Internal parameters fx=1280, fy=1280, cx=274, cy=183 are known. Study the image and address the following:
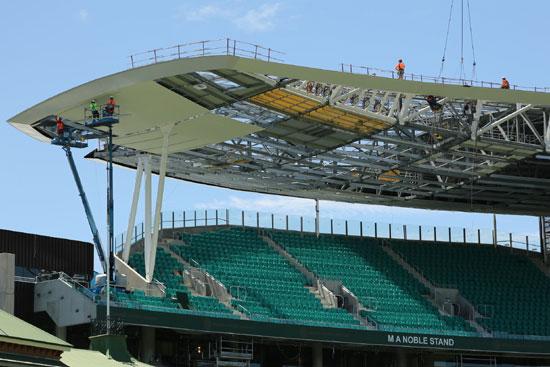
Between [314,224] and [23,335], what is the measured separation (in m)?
38.8

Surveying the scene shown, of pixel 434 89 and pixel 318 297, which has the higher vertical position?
pixel 434 89

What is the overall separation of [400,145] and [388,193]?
13894mm

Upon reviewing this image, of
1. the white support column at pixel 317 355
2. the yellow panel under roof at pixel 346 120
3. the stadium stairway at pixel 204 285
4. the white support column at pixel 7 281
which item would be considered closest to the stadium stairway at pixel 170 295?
the stadium stairway at pixel 204 285

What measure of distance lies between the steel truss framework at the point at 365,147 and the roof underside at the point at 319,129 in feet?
0.26

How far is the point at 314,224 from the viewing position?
76.1m

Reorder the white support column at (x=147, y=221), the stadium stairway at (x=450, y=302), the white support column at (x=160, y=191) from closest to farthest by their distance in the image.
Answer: the white support column at (x=160, y=191) → the white support column at (x=147, y=221) → the stadium stairway at (x=450, y=302)

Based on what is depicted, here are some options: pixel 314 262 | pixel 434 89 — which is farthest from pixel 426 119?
pixel 314 262

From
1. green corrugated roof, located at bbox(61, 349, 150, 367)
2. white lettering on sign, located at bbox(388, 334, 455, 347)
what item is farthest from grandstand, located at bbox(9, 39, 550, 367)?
green corrugated roof, located at bbox(61, 349, 150, 367)

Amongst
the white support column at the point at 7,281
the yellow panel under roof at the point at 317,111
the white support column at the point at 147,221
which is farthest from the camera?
the white support column at the point at 147,221

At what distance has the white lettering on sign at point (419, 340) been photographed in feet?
207

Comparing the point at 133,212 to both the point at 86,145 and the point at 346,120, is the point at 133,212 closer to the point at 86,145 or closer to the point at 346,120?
the point at 86,145

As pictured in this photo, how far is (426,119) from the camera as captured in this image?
6188cm

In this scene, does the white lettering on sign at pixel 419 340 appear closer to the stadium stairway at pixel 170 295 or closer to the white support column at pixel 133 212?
the stadium stairway at pixel 170 295

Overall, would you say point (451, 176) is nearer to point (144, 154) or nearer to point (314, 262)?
point (314, 262)
